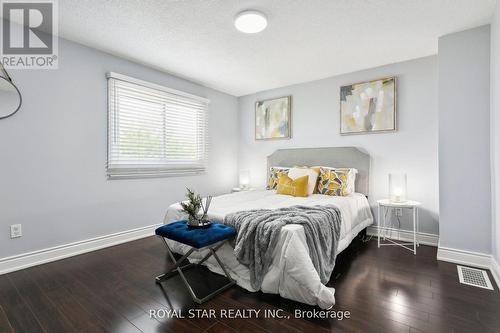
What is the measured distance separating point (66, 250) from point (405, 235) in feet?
13.9

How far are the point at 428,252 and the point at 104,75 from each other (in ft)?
14.9

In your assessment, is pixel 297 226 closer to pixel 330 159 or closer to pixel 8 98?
pixel 330 159

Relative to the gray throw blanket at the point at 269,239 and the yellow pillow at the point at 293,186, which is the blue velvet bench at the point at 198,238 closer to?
the gray throw blanket at the point at 269,239

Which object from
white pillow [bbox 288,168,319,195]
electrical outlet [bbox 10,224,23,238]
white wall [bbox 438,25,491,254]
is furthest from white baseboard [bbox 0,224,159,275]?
white wall [bbox 438,25,491,254]

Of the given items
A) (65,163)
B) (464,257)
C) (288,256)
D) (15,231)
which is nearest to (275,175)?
(288,256)

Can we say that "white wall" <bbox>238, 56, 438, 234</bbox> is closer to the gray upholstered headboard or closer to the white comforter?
the gray upholstered headboard

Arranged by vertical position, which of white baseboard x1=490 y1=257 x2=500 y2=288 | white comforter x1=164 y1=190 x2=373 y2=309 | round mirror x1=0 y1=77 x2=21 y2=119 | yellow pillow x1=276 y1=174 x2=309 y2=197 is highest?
round mirror x1=0 y1=77 x2=21 y2=119

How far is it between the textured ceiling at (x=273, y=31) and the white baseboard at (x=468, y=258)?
7.71ft

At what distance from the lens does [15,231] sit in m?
2.47

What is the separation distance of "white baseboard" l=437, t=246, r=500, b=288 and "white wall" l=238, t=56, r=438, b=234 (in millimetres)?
563

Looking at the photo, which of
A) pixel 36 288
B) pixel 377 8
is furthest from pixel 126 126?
pixel 377 8

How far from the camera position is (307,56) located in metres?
3.24

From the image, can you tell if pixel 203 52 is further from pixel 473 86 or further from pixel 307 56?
pixel 473 86

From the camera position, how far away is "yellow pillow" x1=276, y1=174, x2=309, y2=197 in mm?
3370
